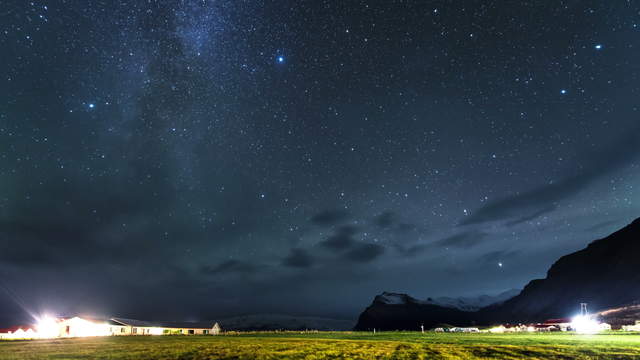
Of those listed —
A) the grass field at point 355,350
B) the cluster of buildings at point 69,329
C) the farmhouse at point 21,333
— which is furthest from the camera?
the cluster of buildings at point 69,329

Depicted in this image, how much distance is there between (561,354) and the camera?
27.7m

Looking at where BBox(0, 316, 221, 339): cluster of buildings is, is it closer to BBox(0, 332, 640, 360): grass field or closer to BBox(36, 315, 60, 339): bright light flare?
BBox(36, 315, 60, 339): bright light flare

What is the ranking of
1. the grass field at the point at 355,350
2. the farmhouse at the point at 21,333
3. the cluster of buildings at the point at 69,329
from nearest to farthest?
the grass field at the point at 355,350 → the farmhouse at the point at 21,333 → the cluster of buildings at the point at 69,329

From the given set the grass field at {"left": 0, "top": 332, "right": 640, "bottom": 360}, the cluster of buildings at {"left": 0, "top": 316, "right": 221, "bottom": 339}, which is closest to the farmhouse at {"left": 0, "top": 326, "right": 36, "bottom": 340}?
the cluster of buildings at {"left": 0, "top": 316, "right": 221, "bottom": 339}

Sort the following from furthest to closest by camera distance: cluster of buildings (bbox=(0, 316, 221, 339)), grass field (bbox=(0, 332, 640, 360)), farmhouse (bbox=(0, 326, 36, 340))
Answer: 1. cluster of buildings (bbox=(0, 316, 221, 339))
2. farmhouse (bbox=(0, 326, 36, 340))
3. grass field (bbox=(0, 332, 640, 360))

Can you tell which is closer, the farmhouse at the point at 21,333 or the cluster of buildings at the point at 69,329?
the farmhouse at the point at 21,333

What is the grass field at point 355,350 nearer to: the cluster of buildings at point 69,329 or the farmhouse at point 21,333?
the cluster of buildings at point 69,329

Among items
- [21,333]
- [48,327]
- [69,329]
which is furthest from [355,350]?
[21,333]

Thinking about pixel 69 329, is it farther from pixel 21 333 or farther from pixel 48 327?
pixel 21 333

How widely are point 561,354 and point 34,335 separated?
11392cm

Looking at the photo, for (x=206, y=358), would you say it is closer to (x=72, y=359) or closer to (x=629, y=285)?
(x=72, y=359)

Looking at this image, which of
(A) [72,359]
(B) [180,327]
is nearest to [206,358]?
(A) [72,359]

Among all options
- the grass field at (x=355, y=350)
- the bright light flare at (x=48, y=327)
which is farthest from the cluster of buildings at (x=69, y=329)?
the grass field at (x=355, y=350)

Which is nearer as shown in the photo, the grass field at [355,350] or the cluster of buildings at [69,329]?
the grass field at [355,350]
